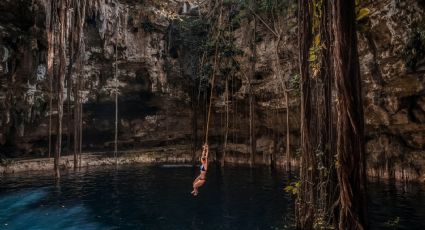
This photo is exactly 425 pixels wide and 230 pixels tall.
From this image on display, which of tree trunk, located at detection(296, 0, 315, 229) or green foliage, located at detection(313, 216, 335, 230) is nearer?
green foliage, located at detection(313, 216, 335, 230)

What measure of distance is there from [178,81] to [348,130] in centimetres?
2362

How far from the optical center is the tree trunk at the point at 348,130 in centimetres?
429

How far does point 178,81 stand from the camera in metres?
27.4

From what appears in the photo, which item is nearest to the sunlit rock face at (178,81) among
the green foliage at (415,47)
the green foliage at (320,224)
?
the green foliage at (415,47)

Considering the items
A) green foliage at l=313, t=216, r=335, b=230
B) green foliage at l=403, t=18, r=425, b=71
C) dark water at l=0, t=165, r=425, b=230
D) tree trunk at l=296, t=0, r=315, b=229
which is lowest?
dark water at l=0, t=165, r=425, b=230

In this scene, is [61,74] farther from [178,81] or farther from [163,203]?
[178,81]

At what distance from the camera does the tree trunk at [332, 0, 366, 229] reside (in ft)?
14.1

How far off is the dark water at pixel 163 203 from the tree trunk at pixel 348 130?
4368 mm

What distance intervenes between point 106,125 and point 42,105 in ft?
17.7

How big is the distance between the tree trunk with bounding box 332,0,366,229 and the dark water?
14.3ft

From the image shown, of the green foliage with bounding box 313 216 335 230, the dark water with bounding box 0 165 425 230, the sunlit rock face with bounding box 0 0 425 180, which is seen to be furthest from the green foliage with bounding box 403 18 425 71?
the green foliage with bounding box 313 216 335 230

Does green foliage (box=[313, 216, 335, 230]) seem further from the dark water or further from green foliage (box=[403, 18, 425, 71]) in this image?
green foliage (box=[403, 18, 425, 71])

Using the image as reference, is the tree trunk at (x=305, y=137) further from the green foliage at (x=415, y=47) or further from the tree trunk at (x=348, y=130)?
the green foliage at (x=415, y=47)

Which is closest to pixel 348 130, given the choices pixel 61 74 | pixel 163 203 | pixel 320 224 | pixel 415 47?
pixel 320 224
